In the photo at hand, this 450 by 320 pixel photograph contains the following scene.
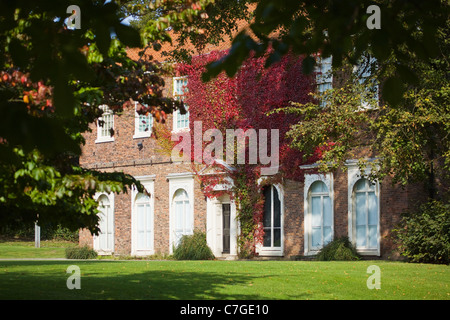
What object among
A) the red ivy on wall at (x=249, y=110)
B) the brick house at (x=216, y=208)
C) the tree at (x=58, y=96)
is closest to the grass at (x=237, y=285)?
the tree at (x=58, y=96)

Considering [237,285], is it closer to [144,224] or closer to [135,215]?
[144,224]

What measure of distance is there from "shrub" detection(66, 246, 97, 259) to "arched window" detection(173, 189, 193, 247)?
4806mm

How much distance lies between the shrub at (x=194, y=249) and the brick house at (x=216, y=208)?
18.4 inches

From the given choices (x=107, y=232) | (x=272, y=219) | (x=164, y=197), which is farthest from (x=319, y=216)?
(x=107, y=232)

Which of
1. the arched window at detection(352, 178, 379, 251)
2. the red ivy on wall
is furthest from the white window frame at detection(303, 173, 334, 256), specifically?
the arched window at detection(352, 178, 379, 251)

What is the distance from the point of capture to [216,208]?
28.9 m

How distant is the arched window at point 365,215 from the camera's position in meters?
24.3

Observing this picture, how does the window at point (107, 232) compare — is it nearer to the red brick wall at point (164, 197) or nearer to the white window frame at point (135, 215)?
the red brick wall at point (164, 197)

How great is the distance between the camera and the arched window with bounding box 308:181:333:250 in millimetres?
25562

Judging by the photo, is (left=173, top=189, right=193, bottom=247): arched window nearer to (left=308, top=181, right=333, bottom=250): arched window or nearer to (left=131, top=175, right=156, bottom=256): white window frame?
(left=131, top=175, right=156, bottom=256): white window frame

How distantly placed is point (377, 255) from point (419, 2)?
19.5 m

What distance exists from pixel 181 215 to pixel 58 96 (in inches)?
1070
